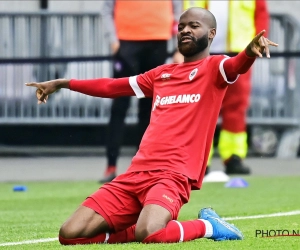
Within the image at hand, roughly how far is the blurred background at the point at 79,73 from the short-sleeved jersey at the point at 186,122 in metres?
7.55

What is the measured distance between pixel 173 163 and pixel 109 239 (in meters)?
0.59

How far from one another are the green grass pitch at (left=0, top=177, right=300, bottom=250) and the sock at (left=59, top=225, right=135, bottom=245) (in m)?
0.12

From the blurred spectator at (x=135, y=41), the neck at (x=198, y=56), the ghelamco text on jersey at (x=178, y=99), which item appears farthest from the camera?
the blurred spectator at (x=135, y=41)

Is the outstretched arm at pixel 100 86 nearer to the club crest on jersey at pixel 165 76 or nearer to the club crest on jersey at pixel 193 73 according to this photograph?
the club crest on jersey at pixel 165 76

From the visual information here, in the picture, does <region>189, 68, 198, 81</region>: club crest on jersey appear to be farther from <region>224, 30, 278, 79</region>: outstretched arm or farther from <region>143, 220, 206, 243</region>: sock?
<region>143, 220, 206, 243</region>: sock

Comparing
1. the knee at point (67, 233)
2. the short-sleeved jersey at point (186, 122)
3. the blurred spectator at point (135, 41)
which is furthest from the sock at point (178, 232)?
the blurred spectator at point (135, 41)

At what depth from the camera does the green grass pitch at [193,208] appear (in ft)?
21.4

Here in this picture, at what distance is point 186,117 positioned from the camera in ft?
22.8

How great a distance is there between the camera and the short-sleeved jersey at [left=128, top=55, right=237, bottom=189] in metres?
6.85

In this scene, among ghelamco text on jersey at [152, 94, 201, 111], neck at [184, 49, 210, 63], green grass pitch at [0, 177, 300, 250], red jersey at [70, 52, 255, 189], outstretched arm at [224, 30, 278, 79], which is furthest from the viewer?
neck at [184, 49, 210, 63]

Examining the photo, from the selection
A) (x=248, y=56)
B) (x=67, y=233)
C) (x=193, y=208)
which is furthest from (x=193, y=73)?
(x=193, y=208)

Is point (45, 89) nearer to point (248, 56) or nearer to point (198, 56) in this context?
point (198, 56)

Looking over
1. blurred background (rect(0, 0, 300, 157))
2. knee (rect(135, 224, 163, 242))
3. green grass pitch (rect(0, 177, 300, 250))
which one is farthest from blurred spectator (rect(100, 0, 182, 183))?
knee (rect(135, 224, 163, 242))

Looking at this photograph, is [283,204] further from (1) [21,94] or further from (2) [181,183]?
(1) [21,94]
